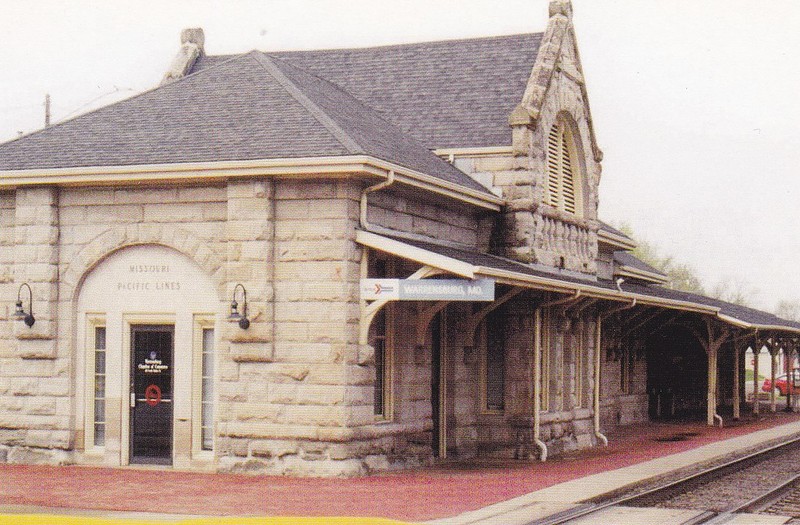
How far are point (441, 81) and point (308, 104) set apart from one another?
6.33 meters

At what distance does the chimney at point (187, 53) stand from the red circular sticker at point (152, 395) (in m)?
9.75

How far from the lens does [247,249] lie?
1873 cm

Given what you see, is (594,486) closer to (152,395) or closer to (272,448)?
(272,448)

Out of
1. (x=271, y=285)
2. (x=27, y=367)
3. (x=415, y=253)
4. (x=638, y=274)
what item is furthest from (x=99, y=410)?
(x=638, y=274)

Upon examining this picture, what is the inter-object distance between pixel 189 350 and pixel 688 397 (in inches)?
941

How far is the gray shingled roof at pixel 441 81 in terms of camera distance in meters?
24.2

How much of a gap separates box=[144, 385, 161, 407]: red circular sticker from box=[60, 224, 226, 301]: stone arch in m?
1.75

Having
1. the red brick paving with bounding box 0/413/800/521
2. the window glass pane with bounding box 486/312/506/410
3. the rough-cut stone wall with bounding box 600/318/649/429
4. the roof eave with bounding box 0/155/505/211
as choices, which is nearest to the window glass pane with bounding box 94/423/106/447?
the red brick paving with bounding box 0/413/800/521

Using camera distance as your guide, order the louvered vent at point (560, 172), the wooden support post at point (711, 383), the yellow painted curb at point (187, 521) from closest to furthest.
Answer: the yellow painted curb at point (187, 521) → the louvered vent at point (560, 172) → the wooden support post at point (711, 383)

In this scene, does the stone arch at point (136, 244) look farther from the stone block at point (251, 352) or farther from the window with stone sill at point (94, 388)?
the stone block at point (251, 352)

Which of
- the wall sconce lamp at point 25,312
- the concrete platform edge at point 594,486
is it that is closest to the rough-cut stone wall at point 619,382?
the concrete platform edge at point 594,486

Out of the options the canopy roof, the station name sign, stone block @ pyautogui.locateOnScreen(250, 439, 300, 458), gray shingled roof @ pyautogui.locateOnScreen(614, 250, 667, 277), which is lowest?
stone block @ pyautogui.locateOnScreen(250, 439, 300, 458)

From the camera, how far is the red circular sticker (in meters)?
19.6

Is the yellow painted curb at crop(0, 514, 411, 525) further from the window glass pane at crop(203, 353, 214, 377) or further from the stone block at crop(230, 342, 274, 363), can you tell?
the window glass pane at crop(203, 353, 214, 377)
